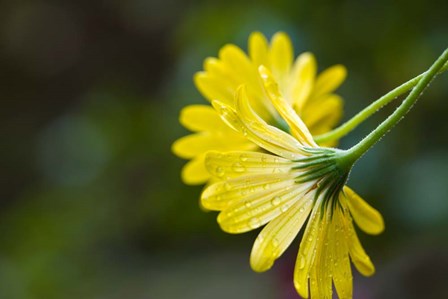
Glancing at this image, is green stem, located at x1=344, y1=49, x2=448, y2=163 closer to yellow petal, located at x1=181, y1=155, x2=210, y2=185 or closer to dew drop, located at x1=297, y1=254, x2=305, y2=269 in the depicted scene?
dew drop, located at x1=297, y1=254, x2=305, y2=269

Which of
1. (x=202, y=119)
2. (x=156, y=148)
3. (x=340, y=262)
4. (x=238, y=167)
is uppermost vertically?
(x=156, y=148)

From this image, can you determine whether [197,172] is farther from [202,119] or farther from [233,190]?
[233,190]

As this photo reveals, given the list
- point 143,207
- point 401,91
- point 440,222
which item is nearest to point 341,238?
point 401,91

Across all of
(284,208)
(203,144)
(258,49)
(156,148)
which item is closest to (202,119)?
(203,144)

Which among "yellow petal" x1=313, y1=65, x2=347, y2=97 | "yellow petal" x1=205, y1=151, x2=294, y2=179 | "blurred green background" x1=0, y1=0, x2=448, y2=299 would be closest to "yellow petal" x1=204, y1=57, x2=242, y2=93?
"yellow petal" x1=313, y1=65, x2=347, y2=97

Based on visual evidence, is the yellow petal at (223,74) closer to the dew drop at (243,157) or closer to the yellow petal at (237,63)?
the yellow petal at (237,63)

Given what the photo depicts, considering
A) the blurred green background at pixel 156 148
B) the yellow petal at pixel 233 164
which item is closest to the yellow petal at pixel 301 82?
the yellow petal at pixel 233 164
